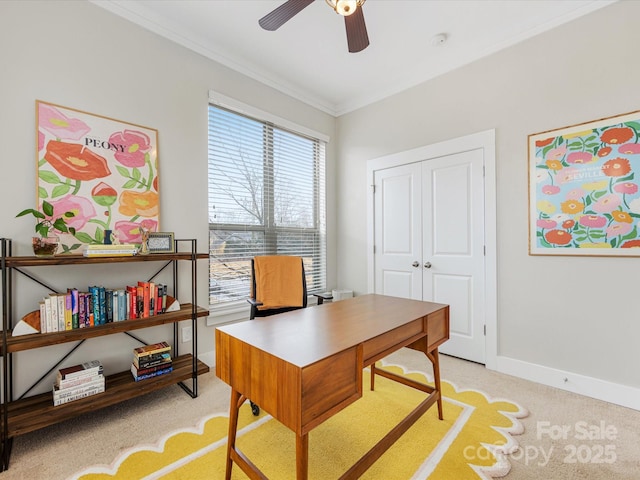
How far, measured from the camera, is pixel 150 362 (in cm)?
216

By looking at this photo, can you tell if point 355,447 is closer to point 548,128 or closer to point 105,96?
point 548,128

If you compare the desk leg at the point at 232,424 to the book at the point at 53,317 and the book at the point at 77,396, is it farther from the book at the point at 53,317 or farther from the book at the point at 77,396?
the book at the point at 53,317

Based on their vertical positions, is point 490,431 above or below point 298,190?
below

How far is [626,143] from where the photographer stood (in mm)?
2111

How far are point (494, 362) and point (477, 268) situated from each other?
33.7 inches

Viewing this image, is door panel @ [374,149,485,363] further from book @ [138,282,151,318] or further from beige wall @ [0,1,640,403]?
book @ [138,282,151,318]

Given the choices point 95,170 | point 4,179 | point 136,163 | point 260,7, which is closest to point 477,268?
point 260,7

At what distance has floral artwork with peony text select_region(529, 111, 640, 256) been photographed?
2.10m

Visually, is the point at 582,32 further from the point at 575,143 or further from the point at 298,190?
the point at 298,190

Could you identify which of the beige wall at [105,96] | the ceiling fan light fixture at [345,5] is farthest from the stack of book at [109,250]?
the ceiling fan light fixture at [345,5]

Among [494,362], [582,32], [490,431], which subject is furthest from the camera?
[494,362]

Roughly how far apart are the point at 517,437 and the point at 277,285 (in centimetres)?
189

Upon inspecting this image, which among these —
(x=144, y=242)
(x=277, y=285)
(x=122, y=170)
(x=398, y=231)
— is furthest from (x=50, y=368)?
(x=398, y=231)

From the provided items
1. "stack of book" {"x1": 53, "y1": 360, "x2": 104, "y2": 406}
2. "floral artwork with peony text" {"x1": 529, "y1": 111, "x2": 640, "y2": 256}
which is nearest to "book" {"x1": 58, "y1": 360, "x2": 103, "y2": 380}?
"stack of book" {"x1": 53, "y1": 360, "x2": 104, "y2": 406}
